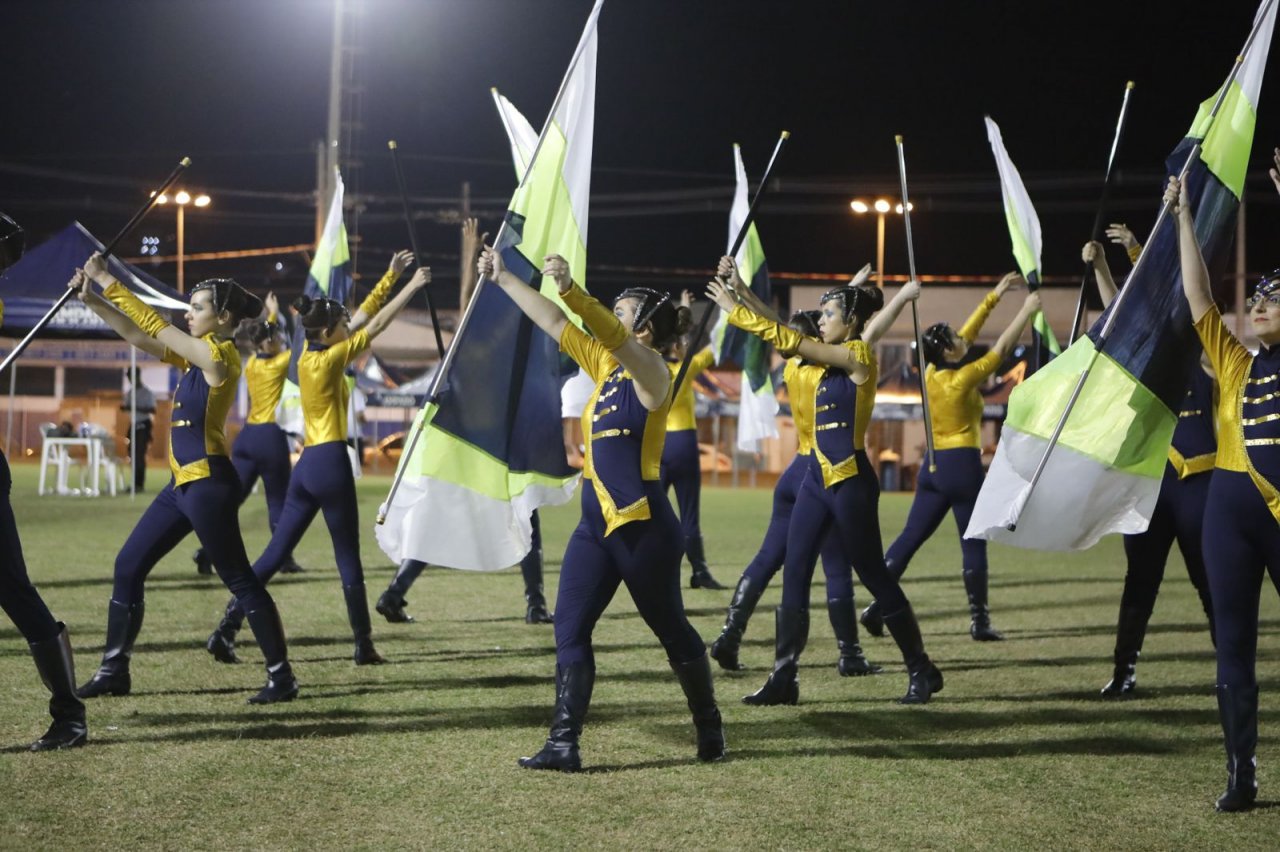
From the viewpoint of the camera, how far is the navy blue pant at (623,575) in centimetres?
565

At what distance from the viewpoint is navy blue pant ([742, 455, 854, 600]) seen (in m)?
8.25

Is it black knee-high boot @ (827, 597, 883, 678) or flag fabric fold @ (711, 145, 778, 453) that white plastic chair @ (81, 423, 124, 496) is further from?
black knee-high boot @ (827, 597, 883, 678)

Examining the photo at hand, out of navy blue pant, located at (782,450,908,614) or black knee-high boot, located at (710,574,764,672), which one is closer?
navy blue pant, located at (782,450,908,614)

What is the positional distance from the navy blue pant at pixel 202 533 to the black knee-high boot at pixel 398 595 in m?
2.72

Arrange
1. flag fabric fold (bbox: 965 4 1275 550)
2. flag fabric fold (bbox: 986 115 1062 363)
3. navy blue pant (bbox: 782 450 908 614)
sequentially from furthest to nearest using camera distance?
flag fabric fold (bbox: 986 115 1062 363), navy blue pant (bbox: 782 450 908 614), flag fabric fold (bbox: 965 4 1275 550)

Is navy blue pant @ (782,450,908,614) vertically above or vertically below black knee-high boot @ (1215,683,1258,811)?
above

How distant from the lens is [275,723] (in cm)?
648

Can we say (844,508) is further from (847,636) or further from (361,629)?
(361,629)

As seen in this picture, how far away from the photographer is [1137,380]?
6.31 metres

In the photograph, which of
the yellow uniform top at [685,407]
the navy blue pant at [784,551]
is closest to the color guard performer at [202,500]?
the navy blue pant at [784,551]

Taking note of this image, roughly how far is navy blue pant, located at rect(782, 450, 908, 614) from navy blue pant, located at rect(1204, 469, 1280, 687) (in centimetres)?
199

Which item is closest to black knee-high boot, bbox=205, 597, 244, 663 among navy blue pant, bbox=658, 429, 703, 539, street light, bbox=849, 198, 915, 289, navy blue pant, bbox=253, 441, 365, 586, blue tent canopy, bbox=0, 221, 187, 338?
navy blue pant, bbox=253, 441, 365, 586

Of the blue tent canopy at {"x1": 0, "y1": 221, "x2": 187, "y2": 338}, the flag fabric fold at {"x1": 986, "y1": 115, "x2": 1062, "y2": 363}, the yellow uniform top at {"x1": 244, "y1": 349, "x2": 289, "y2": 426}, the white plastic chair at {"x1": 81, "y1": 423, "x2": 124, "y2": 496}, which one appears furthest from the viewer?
the white plastic chair at {"x1": 81, "y1": 423, "x2": 124, "y2": 496}

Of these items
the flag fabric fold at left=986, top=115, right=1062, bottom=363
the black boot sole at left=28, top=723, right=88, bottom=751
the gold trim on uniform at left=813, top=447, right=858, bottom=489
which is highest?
the flag fabric fold at left=986, top=115, right=1062, bottom=363
